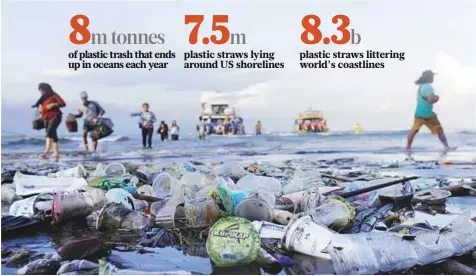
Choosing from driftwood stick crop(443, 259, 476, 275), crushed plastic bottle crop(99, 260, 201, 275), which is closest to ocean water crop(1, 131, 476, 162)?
driftwood stick crop(443, 259, 476, 275)

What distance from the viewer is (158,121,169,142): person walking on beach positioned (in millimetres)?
3230

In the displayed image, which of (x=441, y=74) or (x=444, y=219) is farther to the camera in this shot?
(x=441, y=74)

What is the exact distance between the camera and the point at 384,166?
3430 millimetres

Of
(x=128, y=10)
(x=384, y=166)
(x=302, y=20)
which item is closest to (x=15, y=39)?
(x=128, y=10)

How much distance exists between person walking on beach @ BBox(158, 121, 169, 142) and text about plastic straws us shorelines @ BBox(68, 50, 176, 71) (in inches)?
18.3

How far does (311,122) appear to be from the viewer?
321 centimetres

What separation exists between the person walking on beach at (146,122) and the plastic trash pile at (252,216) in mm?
277

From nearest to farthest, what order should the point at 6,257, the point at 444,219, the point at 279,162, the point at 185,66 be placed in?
the point at 6,257 < the point at 444,219 < the point at 185,66 < the point at 279,162

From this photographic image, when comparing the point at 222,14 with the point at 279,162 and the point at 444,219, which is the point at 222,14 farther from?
the point at 444,219

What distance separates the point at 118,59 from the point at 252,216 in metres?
1.16

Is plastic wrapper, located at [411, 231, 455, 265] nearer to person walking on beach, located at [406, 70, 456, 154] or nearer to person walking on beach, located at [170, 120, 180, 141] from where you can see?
person walking on beach, located at [406, 70, 456, 154]

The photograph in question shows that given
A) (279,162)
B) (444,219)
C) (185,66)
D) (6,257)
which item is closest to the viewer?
(6,257)

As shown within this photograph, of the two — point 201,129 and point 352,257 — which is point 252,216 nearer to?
point 352,257

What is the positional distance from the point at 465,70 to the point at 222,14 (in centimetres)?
147
